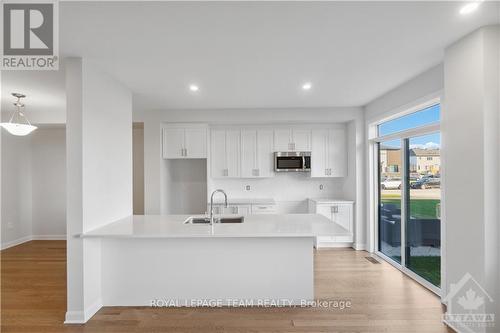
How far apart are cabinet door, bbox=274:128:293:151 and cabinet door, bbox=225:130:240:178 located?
2.47 feet

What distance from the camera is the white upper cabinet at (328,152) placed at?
5.35m

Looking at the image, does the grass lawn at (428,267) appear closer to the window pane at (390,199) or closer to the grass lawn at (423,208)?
the window pane at (390,199)

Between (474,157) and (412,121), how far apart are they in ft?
5.28

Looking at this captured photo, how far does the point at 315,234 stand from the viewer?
100 inches

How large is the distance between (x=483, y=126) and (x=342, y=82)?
5.62ft

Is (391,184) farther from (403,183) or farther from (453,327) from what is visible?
(453,327)

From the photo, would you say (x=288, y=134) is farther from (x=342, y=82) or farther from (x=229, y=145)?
(x=342, y=82)

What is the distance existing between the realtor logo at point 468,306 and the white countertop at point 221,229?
1067 mm

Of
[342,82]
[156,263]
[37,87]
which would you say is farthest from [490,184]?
[37,87]

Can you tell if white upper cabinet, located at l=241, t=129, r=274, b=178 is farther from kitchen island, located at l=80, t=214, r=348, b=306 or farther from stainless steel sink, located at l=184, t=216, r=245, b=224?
kitchen island, located at l=80, t=214, r=348, b=306

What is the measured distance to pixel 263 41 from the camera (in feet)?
7.80

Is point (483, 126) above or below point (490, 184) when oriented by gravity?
A: above

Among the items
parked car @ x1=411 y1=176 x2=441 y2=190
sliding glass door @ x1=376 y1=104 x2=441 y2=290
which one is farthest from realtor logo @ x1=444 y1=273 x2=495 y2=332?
parked car @ x1=411 y1=176 x2=441 y2=190

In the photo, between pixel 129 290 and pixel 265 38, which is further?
pixel 129 290
